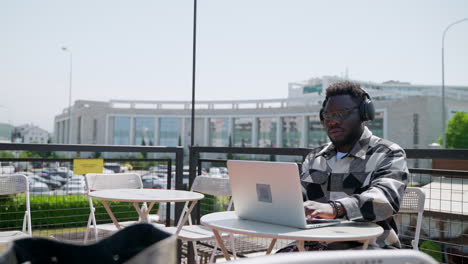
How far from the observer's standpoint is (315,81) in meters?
98.2

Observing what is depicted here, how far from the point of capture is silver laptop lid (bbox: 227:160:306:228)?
1747mm

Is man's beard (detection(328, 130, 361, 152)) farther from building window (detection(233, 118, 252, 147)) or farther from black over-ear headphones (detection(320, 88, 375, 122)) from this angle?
building window (detection(233, 118, 252, 147))

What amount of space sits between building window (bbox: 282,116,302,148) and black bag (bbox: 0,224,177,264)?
2787 inches

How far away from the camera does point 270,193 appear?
186 centimetres

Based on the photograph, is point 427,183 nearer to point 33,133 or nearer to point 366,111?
point 366,111

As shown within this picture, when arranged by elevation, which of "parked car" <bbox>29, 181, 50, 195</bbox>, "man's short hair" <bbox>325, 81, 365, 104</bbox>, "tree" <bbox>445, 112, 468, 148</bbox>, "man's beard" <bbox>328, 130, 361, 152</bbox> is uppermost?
"tree" <bbox>445, 112, 468, 148</bbox>

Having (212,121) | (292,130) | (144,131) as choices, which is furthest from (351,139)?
(144,131)

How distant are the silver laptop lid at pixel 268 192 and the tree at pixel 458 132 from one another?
47.8 meters

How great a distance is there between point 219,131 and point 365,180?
7718cm

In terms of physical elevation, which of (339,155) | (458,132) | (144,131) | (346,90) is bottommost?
(339,155)

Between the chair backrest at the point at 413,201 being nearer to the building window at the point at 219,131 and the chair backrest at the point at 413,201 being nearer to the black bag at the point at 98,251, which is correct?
the black bag at the point at 98,251

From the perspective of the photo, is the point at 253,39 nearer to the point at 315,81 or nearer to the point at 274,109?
the point at 274,109

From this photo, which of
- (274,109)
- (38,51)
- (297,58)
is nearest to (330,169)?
(38,51)

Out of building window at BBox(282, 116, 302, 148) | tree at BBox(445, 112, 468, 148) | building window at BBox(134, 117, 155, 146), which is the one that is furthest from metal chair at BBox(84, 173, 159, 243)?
building window at BBox(134, 117, 155, 146)
